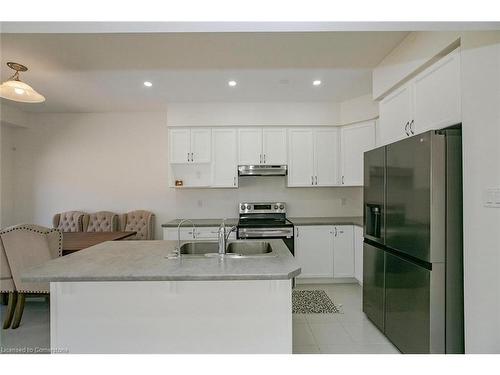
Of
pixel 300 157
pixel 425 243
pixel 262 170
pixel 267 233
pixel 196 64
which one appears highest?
pixel 196 64

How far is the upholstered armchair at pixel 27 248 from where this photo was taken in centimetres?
248

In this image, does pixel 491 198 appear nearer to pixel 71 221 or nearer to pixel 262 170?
pixel 262 170

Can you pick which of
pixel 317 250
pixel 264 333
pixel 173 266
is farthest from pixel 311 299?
pixel 173 266

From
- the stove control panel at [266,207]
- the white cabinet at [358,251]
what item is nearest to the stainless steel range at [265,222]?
the stove control panel at [266,207]

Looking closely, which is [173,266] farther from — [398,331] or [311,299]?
[311,299]

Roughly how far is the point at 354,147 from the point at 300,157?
77 cm

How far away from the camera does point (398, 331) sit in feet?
7.04

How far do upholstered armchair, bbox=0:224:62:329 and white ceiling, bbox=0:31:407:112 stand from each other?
1638 mm

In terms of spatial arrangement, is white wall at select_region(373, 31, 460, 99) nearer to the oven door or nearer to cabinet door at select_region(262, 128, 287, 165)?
cabinet door at select_region(262, 128, 287, 165)

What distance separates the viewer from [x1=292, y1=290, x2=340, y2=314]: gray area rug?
296cm

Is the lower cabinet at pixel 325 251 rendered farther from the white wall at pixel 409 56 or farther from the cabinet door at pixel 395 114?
the white wall at pixel 409 56

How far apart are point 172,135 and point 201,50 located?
172cm

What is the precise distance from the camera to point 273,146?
404 cm

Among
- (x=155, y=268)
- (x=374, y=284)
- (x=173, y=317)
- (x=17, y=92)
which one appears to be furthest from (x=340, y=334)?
(x=17, y=92)
